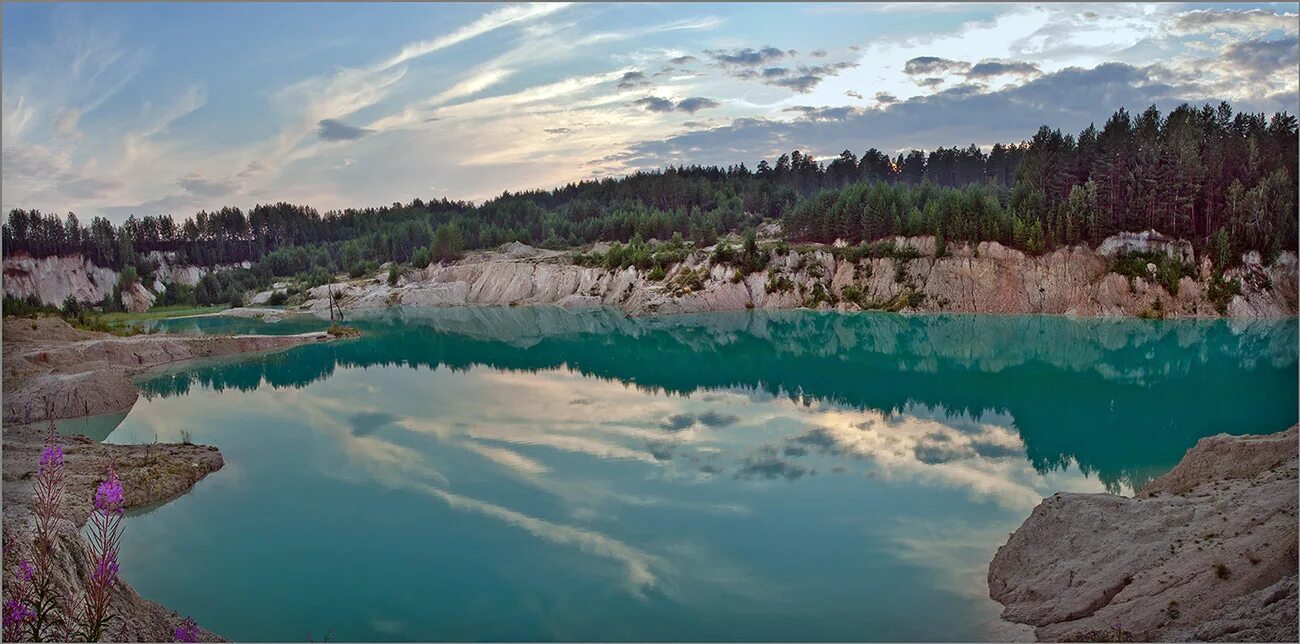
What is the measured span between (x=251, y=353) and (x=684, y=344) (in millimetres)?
34645

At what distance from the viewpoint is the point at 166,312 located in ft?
373

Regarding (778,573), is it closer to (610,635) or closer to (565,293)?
(610,635)

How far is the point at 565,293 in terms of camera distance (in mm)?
108938

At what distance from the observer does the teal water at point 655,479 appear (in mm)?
17328

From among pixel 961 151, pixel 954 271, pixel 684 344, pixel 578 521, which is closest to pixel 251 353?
pixel 684 344

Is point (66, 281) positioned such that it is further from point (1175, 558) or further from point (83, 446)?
point (1175, 558)

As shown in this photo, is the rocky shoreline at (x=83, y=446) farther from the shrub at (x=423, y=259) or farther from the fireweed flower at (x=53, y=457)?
the shrub at (x=423, y=259)

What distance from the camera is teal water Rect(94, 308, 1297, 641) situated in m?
17.3

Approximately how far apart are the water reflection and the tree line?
1362cm

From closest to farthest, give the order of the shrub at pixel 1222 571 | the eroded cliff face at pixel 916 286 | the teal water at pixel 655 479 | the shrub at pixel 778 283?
the shrub at pixel 1222 571 < the teal water at pixel 655 479 < the eroded cliff face at pixel 916 286 < the shrub at pixel 778 283

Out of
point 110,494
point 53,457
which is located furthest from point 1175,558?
point 53,457

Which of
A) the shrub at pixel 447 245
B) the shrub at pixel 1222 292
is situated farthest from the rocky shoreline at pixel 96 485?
the shrub at pixel 447 245

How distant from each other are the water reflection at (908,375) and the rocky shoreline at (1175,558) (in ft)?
22.3

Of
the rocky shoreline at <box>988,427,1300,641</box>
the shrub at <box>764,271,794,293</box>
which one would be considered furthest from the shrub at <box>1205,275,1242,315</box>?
the rocky shoreline at <box>988,427,1300,641</box>
